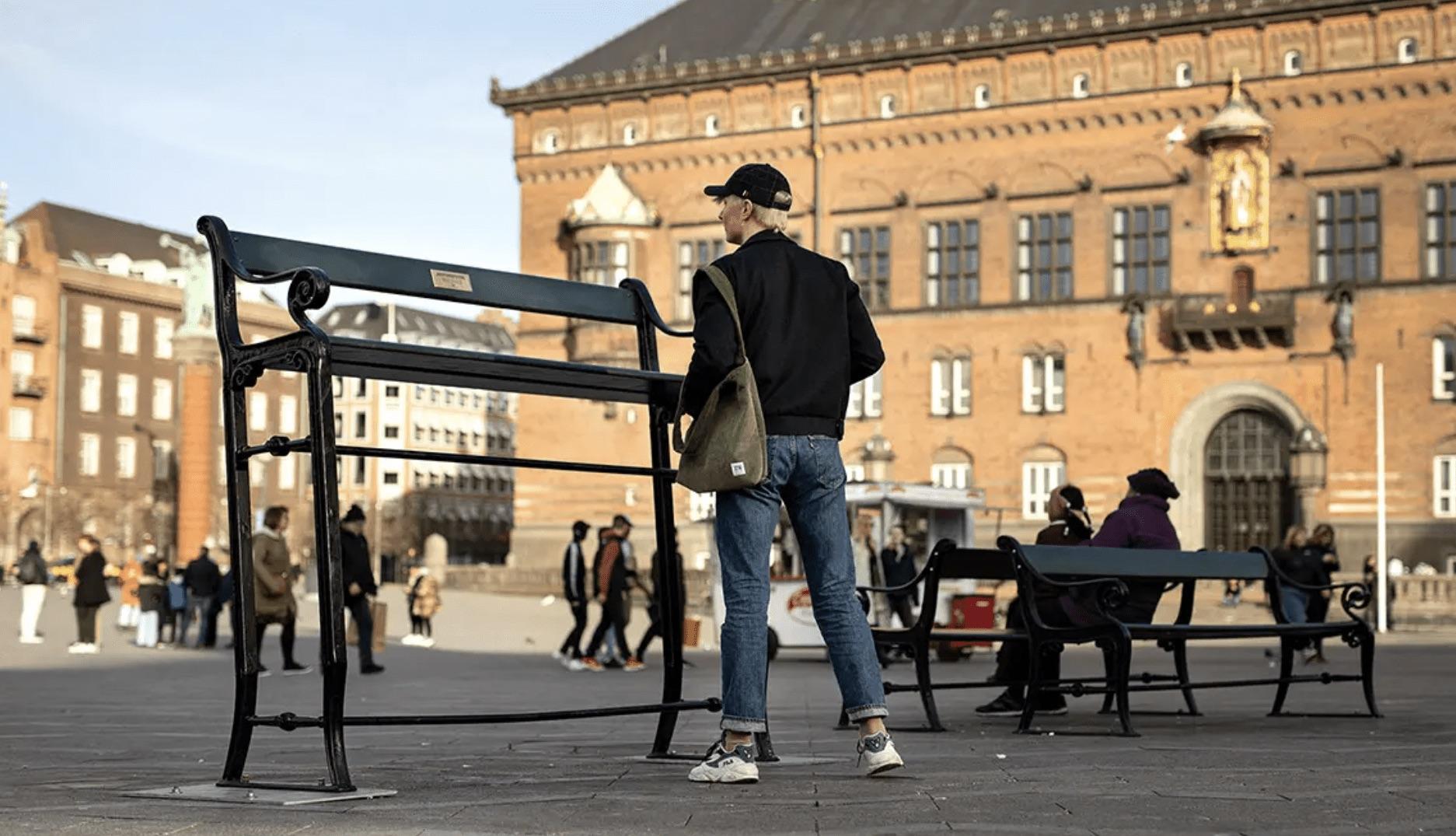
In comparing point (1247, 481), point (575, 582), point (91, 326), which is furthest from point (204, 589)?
point (91, 326)

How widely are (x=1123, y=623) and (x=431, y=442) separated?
117 meters

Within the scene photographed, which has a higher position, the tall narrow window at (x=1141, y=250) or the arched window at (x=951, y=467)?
the tall narrow window at (x=1141, y=250)

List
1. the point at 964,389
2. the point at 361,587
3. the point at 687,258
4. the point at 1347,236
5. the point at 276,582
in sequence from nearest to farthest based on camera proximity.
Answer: the point at 276,582, the point at 361,587, the point at 1347,236, the point at 964,389, the point at 687,258

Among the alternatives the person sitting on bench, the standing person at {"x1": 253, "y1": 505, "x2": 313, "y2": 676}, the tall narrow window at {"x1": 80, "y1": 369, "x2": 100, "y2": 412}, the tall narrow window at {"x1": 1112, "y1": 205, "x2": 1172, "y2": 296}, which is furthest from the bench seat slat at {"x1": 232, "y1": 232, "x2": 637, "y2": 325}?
the tall narrow window at {"x1": 80, "y1": 369, "x2": 100, "y2": 412}

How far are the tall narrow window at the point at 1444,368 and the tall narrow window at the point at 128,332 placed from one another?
69099 millimetres

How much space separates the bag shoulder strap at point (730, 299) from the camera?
22.5ft

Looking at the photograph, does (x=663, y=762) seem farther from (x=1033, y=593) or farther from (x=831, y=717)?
(x=831, y=717)

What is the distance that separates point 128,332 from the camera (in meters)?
99.0

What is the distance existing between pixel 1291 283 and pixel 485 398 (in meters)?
90.2

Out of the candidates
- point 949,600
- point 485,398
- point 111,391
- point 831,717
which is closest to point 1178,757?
point 831,717

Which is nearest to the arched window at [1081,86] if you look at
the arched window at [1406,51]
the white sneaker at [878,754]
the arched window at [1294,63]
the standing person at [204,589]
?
the arched window at [1294,63]

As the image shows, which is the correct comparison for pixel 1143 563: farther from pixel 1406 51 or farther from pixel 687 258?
pixel 687 258

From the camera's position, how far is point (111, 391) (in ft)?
322

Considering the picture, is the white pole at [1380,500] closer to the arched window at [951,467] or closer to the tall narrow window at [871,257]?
the arched window at [951,467]
